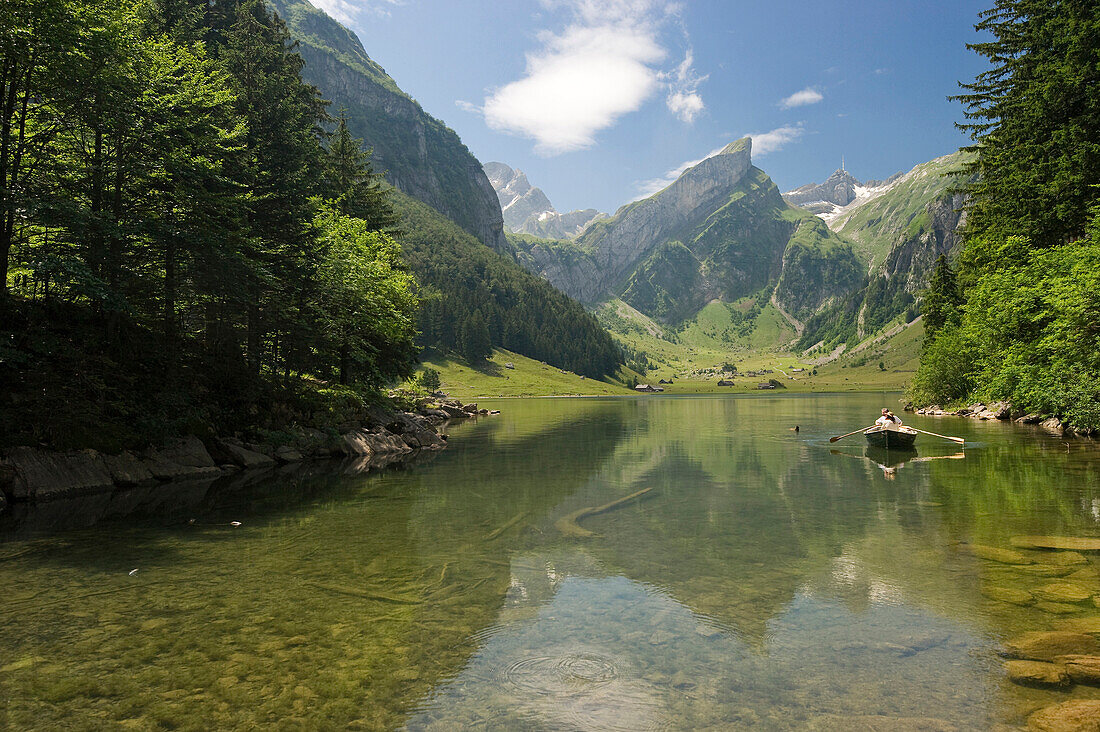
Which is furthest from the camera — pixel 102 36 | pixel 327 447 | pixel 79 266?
pixel 327 447

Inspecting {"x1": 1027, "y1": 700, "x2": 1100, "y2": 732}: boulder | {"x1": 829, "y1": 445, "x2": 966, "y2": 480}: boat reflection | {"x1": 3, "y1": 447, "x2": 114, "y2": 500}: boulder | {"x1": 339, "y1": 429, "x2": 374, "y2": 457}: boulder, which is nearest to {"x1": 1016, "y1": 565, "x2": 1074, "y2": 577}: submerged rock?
{"x1": 1027, "y1": 700, "x2": 1100, "y2": 732}: boulder

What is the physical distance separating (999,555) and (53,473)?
3025 centimetres

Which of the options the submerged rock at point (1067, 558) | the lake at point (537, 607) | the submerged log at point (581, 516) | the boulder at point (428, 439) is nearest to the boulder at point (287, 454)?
the lake at point (537, 607)

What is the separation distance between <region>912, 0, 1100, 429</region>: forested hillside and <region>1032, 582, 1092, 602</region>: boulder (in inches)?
1046

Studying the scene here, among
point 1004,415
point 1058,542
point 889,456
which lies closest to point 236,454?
point 1058,542

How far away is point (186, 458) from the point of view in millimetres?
25641

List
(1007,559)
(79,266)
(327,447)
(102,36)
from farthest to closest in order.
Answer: (327,447) < (102,36) < (79,266) < (1007,559)

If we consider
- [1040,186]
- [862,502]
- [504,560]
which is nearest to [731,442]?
[862,502]

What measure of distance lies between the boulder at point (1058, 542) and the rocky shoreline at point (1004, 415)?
3227cm

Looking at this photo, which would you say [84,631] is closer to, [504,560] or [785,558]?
[504,560]

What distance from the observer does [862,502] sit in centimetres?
2009

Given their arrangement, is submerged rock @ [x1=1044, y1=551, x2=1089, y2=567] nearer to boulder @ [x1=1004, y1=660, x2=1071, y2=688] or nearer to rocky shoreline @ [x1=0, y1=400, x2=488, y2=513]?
boulder @ [x1=1004, y1=660, x2=1071, y2=688]

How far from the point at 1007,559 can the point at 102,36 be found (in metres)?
36.7

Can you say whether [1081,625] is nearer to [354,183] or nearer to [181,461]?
[181,461]
